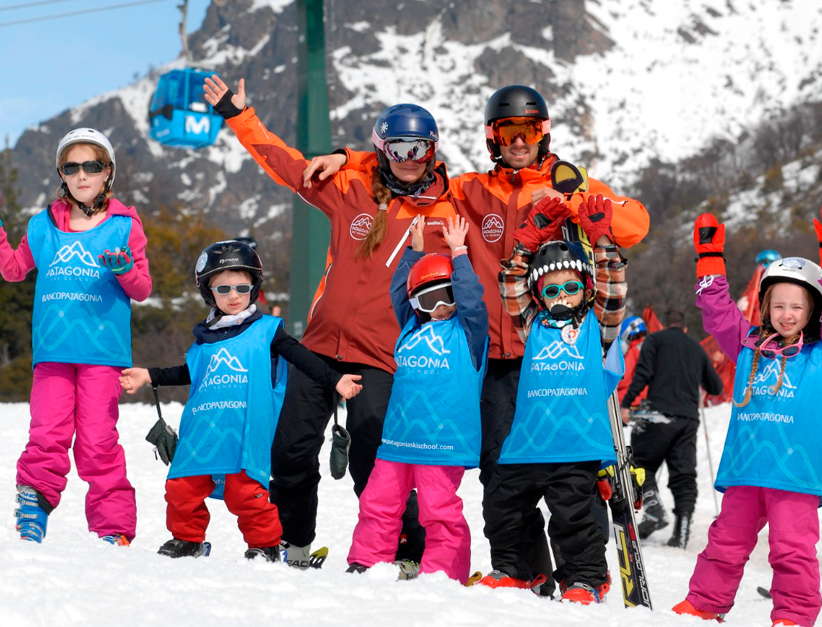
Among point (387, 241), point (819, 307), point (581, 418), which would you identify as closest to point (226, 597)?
point (581, 418)

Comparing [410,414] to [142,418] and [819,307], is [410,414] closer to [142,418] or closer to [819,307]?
[819,307]

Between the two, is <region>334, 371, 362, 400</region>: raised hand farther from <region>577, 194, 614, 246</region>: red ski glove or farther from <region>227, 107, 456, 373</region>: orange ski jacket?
<region>577, 194, 614, 246</region>: red ski glove

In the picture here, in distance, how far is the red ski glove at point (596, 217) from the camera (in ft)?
15.6

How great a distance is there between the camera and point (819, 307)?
191 inches

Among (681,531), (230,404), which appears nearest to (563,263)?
(230,404)

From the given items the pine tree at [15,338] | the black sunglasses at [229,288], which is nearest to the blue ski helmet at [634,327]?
the black sunglasses at [229,288]

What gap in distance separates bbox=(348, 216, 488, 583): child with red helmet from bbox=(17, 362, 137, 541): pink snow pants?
1.31 meters

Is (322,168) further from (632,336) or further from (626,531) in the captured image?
(632,336)

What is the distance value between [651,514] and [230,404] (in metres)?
6.17

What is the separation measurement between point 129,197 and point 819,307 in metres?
60.6

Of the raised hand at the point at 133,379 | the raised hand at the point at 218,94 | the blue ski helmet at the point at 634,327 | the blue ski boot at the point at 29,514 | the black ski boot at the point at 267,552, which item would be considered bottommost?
the black ski boot at the point at 267,552

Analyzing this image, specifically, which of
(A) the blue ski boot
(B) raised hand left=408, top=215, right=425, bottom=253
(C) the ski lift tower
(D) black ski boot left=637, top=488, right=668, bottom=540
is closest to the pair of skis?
(B) raised hand left=408, top=215, right=425, bottom=253

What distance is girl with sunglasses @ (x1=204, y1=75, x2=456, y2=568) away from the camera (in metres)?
5.11

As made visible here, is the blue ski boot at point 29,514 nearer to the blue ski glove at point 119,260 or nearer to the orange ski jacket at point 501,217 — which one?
the blue ski glove at point 119,260
